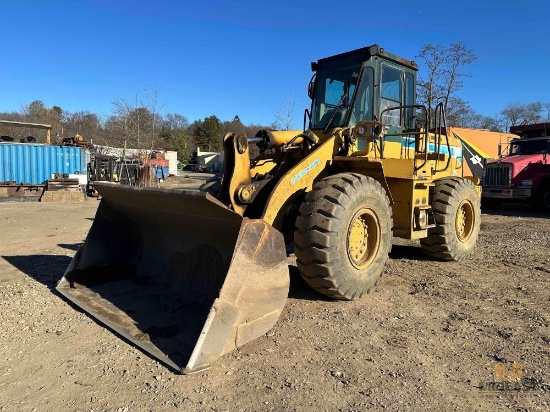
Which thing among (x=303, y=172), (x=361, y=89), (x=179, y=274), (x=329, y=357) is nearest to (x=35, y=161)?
(x=179, y=274)

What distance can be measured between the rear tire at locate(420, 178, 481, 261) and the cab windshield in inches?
79.4

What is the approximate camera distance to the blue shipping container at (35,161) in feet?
69.2

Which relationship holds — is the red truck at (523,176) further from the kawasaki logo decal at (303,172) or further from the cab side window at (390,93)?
the kawasaki logo decal at (303,172)

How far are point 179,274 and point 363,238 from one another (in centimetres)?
208

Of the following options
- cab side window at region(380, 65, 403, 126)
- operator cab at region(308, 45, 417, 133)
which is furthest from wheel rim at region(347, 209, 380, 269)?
cab side window at region(380, 65, 403, 126)

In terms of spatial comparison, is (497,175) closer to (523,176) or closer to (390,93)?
(523,176)

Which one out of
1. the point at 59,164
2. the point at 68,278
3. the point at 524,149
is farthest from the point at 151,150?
the point at 68,278

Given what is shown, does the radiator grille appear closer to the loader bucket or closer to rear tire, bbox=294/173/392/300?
rear tire, bbox=294/173/392/300

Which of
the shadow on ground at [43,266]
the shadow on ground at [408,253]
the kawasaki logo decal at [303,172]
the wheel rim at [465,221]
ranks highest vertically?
the kawasaki logo decal at [303,172]

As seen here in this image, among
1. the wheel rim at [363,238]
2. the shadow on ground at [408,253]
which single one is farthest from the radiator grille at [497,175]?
the wheel rim at [363,238]

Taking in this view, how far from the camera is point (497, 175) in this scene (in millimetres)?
14898

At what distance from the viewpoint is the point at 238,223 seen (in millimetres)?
3791

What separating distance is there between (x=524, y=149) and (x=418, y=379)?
1518cm

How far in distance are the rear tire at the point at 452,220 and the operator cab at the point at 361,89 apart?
1.16 metres
